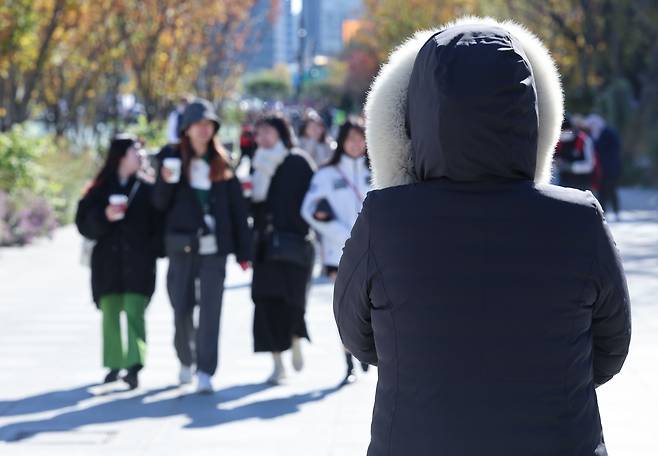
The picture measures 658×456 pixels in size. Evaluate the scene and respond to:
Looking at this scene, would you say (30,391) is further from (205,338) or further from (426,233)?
(426,233)

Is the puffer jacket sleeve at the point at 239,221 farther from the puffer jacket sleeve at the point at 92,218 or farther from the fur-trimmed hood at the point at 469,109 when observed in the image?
the fur-trimmed hood at the point at 469,109

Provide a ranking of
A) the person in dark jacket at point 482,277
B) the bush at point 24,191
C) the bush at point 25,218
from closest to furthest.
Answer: the person in dark jacket at point 482,277
the bush at point 25,218
the bush at point 24,191

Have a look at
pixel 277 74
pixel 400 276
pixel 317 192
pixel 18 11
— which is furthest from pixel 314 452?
pixel 277 74

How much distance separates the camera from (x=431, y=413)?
8.61ft

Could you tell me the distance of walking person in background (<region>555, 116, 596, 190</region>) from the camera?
17.8 meters

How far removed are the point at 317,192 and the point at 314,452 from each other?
2.44 meters

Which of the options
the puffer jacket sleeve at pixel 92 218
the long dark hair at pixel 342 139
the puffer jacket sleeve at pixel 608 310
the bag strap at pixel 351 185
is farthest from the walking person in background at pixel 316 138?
the puffer jacket sleeve at pixel 608 310

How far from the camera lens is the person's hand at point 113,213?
827 cm

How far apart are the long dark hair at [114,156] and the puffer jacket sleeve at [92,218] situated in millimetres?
122

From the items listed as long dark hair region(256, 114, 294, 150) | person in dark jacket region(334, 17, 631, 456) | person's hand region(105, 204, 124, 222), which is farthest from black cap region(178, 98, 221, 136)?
person in dark jacket region(334, 17, 631, 456)

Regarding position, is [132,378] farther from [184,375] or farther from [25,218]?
[25,218]

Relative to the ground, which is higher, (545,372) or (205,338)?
(545,372)

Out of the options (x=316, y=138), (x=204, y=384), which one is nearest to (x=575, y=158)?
(x=316, y=138)

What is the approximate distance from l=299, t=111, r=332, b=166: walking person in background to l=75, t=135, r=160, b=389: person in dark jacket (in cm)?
623
